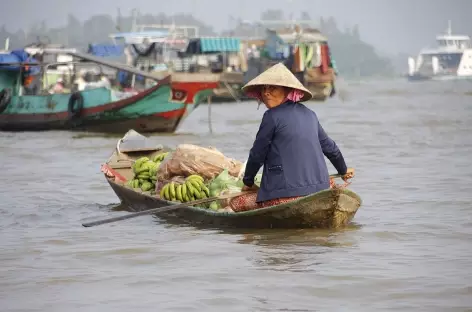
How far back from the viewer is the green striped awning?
3859 cm

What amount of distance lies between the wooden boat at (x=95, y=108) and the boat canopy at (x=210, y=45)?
1779 centimetres

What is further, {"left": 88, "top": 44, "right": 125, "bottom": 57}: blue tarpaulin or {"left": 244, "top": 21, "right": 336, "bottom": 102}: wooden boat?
{"left": 88, "top": 44, "right": 125, "bottom": 57}: blue tarpaulin

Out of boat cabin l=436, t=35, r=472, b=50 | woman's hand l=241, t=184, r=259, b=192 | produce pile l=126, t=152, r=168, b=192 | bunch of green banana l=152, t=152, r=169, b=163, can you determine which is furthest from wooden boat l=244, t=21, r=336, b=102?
boat cabin l=436, t=35, r=472, b=50

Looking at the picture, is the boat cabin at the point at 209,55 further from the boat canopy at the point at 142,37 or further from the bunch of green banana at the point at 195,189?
the bunch of green banana at the point at 195,189

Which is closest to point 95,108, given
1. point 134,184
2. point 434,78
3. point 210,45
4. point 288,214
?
point 134,184

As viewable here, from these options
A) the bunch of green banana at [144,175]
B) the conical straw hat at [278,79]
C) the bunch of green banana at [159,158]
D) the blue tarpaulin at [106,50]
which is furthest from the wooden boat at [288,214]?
the blue tarpaulin at [106,50]

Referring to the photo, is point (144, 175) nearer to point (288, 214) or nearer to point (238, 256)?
point (288, 214)

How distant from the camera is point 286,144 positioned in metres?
6.96

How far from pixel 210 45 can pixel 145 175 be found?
98.8ft

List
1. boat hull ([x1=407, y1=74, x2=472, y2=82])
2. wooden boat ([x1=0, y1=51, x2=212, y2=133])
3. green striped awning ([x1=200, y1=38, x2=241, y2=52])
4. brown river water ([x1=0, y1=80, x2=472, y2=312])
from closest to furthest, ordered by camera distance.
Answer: brown river water ([x1=0, y1=80, x2=472, y2=312]) → wooden boat ([x1=0, y1=51, x2=212, y2=133]) → green striped awning ([x1=200, y1=38, x2=241, y2=52]) → boat hull ([x1=407, y1=74, x2=472, y2=82])

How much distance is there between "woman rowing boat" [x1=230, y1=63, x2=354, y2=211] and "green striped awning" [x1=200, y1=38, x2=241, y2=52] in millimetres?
31589

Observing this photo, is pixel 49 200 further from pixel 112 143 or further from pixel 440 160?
pixel 112 143

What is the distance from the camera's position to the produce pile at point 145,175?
351 inches

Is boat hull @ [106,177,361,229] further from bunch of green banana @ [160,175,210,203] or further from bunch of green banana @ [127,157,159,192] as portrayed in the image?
bunch of green banana @ [127,157,159,192]
